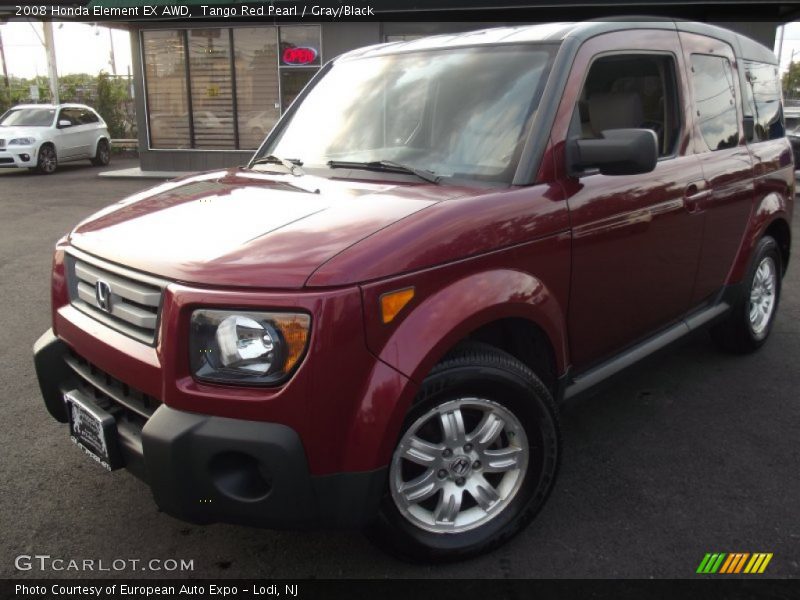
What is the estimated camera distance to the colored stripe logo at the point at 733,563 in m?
2.49

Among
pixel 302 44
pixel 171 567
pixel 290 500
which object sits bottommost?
pixel 171 567

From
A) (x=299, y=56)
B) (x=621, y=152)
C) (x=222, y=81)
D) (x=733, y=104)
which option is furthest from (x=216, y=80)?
(x=621, y=152)

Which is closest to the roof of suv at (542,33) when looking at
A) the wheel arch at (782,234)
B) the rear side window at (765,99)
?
the rear side window at (765,99)

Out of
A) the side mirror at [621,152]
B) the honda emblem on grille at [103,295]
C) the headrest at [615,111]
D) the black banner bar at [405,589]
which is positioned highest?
the headrest at [615,111]

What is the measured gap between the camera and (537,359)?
276 cm

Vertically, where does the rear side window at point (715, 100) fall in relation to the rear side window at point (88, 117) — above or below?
above

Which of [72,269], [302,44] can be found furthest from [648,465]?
[302,44]

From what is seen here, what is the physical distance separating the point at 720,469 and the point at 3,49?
5420 cm

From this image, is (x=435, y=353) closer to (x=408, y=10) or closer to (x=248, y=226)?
(x=248, y=226)

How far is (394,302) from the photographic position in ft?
6.95

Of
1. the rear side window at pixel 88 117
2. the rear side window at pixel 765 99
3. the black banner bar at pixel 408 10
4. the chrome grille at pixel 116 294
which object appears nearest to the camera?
the chrome grille at pixel 116 294

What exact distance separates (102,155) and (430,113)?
1892cm

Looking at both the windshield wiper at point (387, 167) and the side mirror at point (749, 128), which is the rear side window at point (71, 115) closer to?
the windshield wiper at point (387, 167)

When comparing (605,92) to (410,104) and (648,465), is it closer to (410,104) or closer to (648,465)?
(410,104)
